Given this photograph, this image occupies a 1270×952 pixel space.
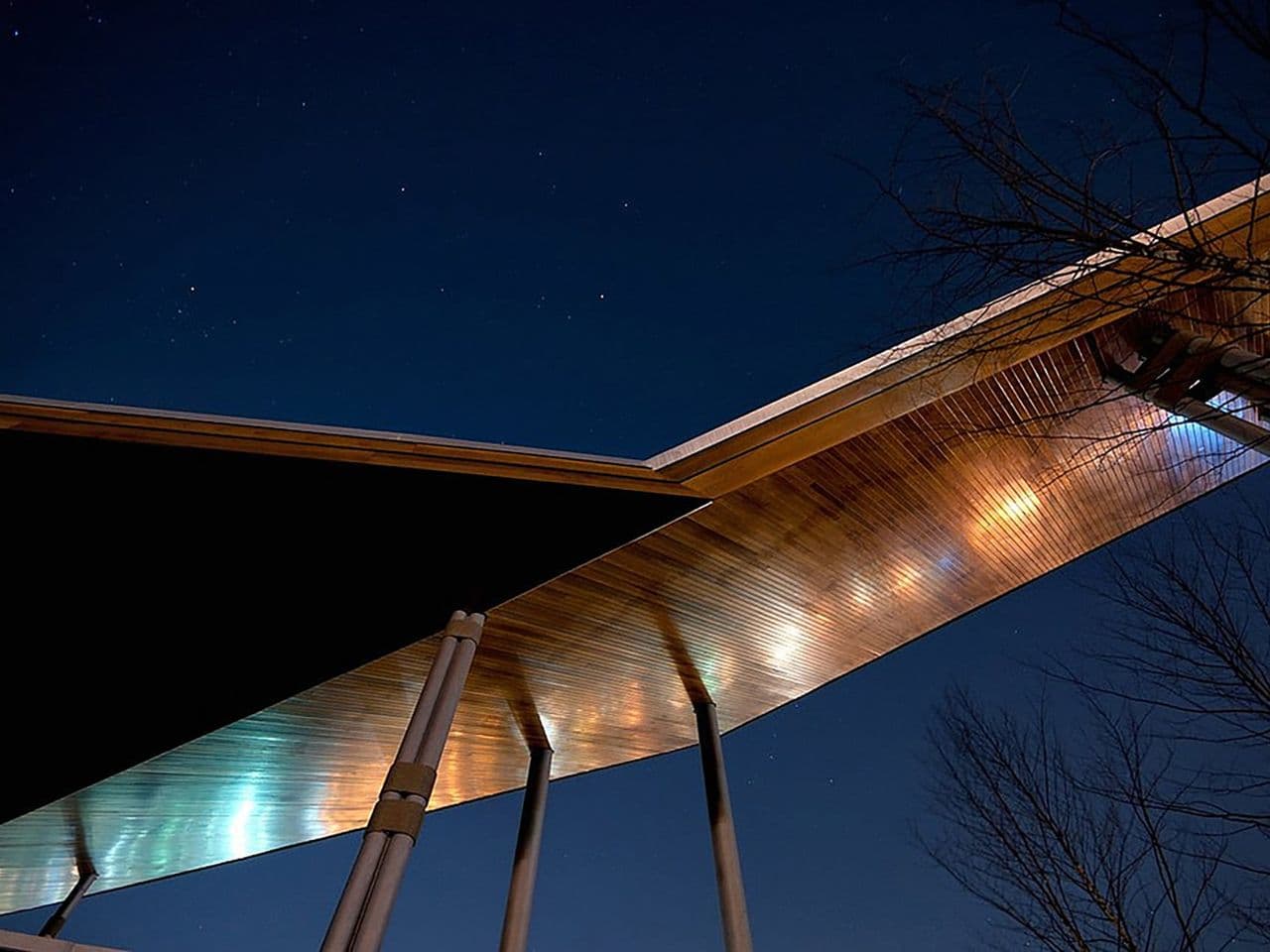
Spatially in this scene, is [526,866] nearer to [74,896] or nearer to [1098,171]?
[1098,171]

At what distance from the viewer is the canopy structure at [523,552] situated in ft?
16.6

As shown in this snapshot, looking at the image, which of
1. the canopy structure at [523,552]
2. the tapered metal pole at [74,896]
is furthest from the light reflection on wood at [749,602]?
the tapered metal pole at [74,896]

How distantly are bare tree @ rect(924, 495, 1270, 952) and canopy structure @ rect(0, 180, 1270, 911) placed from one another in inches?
44.5

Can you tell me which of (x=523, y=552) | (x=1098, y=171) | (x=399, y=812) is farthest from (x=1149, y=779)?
(x=1098, y=171)

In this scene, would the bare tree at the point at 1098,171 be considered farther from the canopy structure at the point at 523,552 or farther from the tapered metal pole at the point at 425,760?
the tapered metal pole at the point at 425,760

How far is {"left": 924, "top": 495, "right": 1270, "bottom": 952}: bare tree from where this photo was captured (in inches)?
176

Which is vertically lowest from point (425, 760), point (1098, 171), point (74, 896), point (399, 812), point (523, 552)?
point (399, 812)

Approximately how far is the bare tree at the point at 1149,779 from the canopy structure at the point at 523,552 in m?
1.13

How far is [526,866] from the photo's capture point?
7668mm

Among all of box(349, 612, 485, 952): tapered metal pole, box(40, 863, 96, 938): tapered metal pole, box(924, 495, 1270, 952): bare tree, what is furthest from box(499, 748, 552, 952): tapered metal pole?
box(40, 863, 96, 938): tapered metal pole

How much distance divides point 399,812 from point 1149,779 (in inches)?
257

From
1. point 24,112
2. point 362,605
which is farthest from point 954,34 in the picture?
point 24,112

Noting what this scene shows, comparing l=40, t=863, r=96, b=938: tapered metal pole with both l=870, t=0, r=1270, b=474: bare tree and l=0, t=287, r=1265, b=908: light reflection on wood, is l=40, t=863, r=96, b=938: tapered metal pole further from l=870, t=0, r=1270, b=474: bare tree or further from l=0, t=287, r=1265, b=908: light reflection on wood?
l=870, t=0, r=1270, b=474: bare tree

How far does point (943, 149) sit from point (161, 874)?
1634 cm
